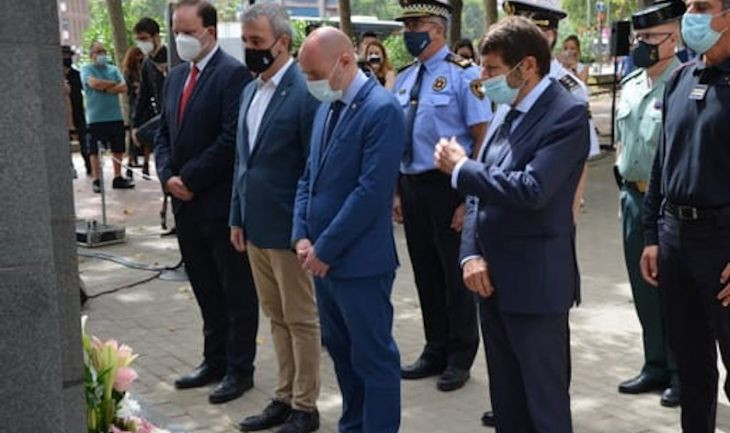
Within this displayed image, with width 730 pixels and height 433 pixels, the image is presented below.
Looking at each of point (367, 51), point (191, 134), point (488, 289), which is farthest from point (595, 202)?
point (488, 289)

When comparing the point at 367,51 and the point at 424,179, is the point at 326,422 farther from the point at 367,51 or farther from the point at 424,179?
the point at 367,51

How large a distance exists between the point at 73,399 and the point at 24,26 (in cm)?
104

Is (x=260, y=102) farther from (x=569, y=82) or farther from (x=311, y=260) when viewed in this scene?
(x=569, y=82)

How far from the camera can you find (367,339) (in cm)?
380

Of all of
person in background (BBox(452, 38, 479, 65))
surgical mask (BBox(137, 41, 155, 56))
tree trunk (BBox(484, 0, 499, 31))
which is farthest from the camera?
tree trunk (BBox(484, 0, 499, 31))

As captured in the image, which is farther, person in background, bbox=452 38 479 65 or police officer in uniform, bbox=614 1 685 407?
person in background, bbox=452 38 479 65

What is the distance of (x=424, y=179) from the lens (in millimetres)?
4906

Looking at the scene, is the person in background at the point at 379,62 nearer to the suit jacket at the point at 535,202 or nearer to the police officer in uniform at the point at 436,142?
the police officer in uniform at the point at 436,142

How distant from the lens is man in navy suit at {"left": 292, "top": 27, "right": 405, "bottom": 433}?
12.1 feet

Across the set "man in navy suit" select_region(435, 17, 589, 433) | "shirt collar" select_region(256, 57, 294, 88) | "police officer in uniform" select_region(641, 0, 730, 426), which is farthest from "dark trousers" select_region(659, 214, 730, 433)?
"shirt collar" select_region(256, 57, 294, 88)

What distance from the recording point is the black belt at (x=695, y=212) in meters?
3.30

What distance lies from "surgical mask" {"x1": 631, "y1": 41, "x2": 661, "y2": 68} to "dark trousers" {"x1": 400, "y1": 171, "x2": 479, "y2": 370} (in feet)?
3.86

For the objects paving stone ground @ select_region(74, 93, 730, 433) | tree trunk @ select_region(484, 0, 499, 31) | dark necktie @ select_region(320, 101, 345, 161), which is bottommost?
paving stone ground @ select_region(74, 93, 730, 433)

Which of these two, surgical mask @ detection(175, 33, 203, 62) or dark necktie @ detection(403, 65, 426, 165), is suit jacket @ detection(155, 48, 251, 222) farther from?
dark necktie @ detection(403, 65, 426, 165)
